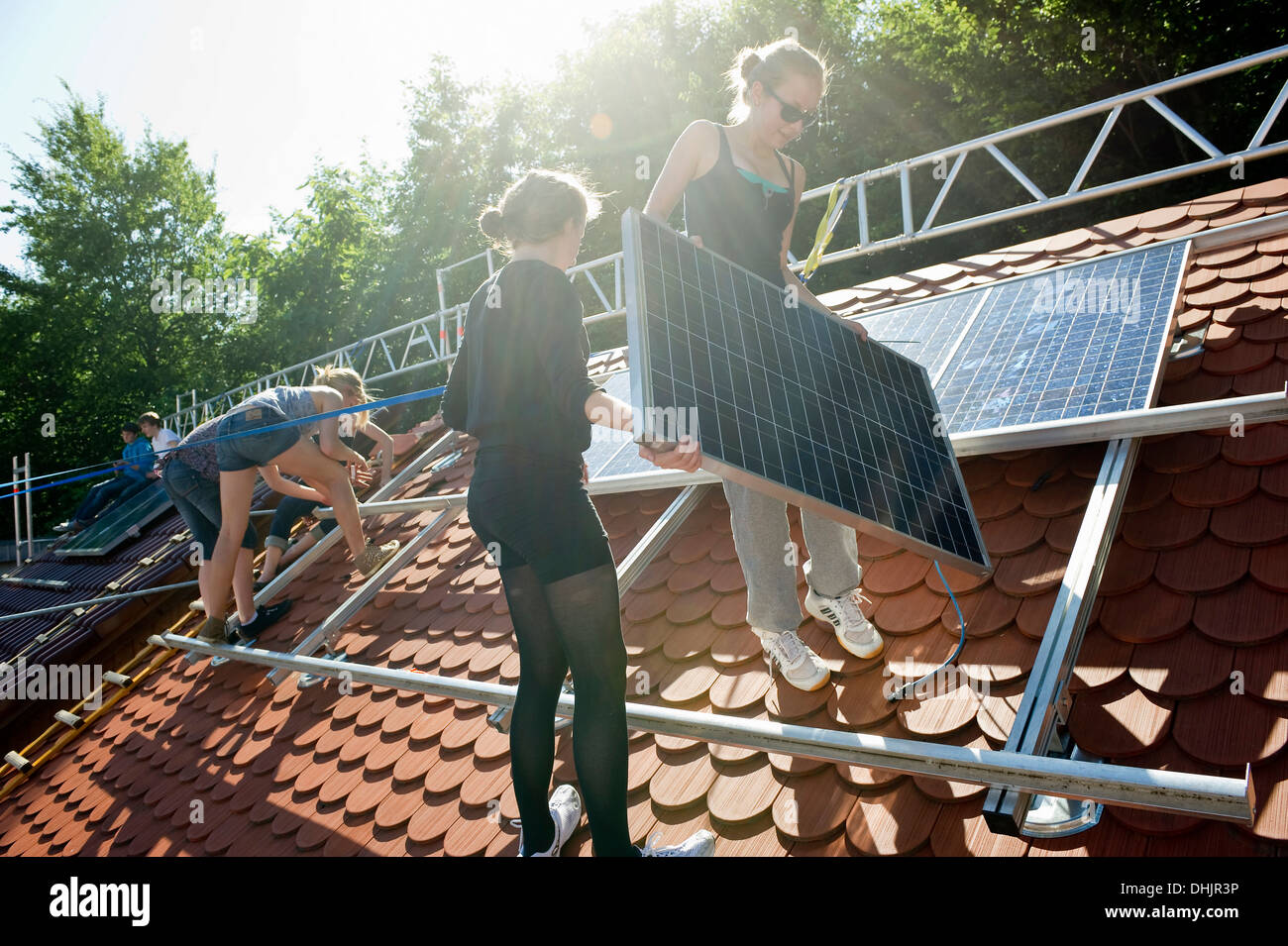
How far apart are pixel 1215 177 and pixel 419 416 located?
2045cm

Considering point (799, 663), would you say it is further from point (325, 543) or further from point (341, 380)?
point (325, 543)

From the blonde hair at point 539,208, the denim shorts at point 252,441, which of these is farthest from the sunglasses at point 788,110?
the denim shorts at point 252,441

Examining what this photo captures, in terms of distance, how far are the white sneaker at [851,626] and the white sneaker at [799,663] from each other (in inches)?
4.8

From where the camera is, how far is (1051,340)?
3178mm

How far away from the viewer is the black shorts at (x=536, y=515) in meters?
1.96

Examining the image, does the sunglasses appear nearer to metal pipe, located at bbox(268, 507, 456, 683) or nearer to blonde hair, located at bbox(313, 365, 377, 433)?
metal pipe, located at bbox(268, 507, 456, 683)

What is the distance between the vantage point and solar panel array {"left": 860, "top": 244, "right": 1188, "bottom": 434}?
274 cm

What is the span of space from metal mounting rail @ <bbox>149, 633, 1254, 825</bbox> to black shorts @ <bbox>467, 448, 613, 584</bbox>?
2.04ft

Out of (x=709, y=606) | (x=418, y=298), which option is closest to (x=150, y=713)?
(x=709, y=606)

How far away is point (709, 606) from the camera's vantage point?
3275 mm

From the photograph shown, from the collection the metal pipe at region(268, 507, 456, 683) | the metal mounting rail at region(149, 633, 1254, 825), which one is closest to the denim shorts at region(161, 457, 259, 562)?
the metal pipe at region(268, 507, 456, 683)
